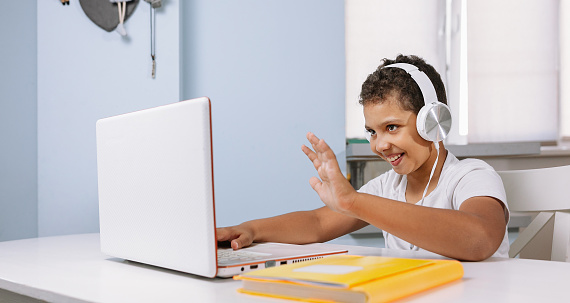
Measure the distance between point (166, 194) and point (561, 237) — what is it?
36.1 inches

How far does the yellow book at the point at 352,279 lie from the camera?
0.57 metres

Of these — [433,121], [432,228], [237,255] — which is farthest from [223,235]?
[433,121]

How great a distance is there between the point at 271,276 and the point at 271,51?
1.85m

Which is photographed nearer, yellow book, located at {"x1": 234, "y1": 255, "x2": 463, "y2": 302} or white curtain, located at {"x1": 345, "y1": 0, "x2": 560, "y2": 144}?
yellow book, located at {"x1": 234, "y1": 255, "x2": 463, "y2": 302}

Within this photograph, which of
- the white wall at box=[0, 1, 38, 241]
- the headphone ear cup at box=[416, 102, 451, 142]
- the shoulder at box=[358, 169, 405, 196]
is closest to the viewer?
the headphone ear cup at box=[416, 102, 451, 142]

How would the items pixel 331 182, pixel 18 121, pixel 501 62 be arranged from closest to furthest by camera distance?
pixel 331 182
pixel 18 121
pixel 501 62

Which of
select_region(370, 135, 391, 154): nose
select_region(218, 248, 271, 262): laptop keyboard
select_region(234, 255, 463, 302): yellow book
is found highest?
select_region(370, 135, 391, 154): nose

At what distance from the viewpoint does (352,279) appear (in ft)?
1.89

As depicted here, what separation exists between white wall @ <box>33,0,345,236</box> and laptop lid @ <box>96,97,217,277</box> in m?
1.40

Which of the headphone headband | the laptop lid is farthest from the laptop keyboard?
the headphone headband

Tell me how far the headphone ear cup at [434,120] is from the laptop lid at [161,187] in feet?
1.96

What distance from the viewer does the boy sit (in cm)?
87

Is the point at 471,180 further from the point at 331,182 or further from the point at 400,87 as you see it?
the point at 331,182

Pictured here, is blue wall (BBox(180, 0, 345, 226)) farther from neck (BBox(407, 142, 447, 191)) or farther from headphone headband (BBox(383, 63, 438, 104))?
headphone headband (BBox(383, 63, 438, 104))
